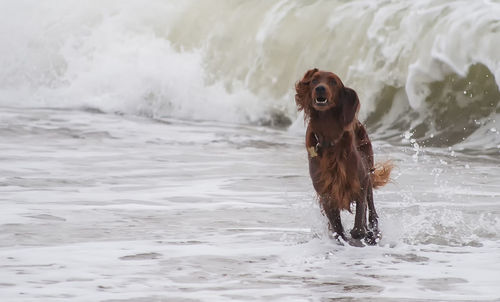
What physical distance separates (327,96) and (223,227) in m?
1.40

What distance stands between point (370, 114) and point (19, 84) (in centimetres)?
872

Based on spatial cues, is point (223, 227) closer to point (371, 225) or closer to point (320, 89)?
point (371, 225)

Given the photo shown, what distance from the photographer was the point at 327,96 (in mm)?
6121

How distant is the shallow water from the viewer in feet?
17.4

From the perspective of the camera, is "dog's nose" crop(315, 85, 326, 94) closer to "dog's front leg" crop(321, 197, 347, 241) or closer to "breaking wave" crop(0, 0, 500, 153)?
"dog's front leg" crop(321, 197, 347, 241)

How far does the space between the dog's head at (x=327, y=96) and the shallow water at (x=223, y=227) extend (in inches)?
28.8

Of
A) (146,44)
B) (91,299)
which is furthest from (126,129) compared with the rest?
(91,299)

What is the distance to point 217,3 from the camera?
20.5m

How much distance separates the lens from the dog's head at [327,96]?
242 inches

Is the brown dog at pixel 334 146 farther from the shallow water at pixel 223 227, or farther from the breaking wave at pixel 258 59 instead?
the breaking wave at pixel 258 59

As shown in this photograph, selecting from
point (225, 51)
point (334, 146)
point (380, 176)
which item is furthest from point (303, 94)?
point (225, 51)

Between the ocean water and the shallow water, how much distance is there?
2 centimetres

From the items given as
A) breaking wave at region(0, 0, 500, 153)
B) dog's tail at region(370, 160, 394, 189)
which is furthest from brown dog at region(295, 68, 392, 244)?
breaking wave at region(0, 0, 500, 153)

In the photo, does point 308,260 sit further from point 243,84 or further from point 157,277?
point 243,84
